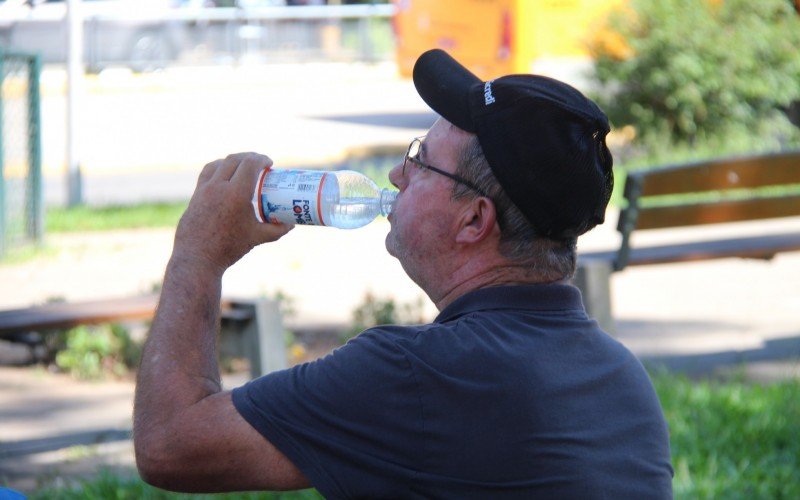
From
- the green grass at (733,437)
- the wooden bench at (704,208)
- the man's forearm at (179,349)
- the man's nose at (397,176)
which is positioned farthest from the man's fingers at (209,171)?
the wooden bench at (704,208)

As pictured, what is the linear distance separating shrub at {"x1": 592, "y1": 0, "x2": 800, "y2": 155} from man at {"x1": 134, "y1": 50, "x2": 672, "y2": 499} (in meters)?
10.2

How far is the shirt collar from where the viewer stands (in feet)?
6.86

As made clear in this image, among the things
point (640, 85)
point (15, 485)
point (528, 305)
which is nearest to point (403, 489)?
point (528, 305)

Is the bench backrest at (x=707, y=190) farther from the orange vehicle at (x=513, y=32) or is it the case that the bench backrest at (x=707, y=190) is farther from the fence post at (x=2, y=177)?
the orange vehicle at (x=513, y=32)

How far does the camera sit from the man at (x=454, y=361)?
1.92 meters

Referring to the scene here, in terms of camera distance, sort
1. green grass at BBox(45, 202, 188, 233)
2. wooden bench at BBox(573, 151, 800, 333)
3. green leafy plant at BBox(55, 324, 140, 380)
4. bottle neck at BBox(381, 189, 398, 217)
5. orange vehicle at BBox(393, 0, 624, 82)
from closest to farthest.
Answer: bottle neck at BBox(381, 189, 398, 217) → wooden bench at BBox(573, 151, 800, 333) → green leafy plant at BBox(55, 324, 140, 380) → green grass at BBox(45, 202, 188, 233) → orange vehicle at BBox(393, 0, 624, 82)

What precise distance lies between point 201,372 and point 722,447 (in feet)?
9.41

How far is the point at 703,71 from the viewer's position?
12055 millimetres

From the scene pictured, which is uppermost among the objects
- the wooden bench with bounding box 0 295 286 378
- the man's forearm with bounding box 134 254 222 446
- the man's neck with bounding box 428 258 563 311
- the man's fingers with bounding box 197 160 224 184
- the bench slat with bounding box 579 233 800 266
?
the man's fingers with bounding box 197 160 224 184

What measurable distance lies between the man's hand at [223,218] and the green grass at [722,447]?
183 cm

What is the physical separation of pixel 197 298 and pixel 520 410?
1.95ft

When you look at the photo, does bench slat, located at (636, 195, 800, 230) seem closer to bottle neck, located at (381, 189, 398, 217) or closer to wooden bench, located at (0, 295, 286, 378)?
wooden bench, located at (0, 295, 286, 378)

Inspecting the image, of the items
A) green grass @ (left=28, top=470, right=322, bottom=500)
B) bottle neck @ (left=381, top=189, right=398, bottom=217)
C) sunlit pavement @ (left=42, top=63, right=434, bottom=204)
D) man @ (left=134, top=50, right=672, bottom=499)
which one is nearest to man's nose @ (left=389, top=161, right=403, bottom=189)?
man @ (left=134, top=50, right=672, bottom=499)

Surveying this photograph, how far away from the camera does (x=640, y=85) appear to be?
492 inches
